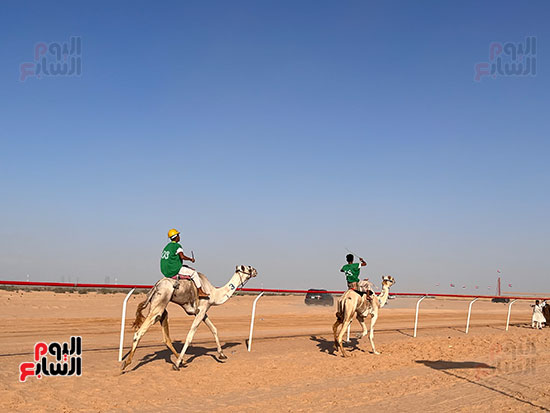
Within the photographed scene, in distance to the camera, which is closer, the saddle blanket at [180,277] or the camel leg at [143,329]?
the camel leg at [143,329]

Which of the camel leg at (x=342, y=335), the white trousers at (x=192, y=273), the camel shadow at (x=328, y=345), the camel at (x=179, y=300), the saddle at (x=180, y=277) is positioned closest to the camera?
the camel at (x=179, y=300)

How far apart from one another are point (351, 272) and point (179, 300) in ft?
18.7

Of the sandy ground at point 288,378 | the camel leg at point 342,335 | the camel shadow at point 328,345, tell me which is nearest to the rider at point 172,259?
the sandy ground at point 288,378

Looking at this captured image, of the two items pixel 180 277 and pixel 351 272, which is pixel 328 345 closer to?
pixel 351 272

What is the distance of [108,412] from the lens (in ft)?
26.1

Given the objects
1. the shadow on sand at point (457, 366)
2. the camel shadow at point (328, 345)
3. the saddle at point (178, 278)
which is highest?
the saddle at point (178, 278)

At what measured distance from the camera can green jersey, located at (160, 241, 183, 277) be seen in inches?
459

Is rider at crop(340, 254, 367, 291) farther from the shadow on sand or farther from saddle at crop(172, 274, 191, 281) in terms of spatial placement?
saddle at crop(172, 274, 191, 281)

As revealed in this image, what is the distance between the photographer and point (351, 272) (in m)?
15.3

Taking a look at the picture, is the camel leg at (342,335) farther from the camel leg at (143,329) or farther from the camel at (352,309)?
the camel leg at (143,329)

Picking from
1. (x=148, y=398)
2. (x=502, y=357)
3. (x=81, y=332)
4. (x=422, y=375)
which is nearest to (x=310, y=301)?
(x=81, y=332)

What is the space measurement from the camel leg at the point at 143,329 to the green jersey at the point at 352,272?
619cm

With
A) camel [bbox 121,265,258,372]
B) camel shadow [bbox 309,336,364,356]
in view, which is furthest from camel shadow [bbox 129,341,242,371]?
camel shadow [bbox 309,336,364,356]

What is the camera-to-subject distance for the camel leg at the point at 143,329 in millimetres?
10625
